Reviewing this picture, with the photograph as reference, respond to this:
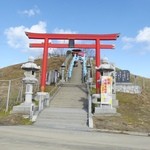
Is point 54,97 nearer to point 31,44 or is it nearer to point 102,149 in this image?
point 31,44

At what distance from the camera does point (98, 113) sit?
17734mm

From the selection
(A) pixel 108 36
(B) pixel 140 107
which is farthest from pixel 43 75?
(B) pixel 140 107

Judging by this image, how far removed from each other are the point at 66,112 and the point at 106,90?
3012mm

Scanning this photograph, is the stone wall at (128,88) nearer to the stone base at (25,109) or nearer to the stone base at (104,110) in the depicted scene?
the stone base at (104,110)

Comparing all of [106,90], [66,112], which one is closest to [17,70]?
[106,90]

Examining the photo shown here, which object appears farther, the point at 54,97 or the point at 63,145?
the point at 54,97

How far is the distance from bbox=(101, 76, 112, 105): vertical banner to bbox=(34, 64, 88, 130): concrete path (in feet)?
4.80

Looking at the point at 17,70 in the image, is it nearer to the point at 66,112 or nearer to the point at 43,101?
the point at 43,101

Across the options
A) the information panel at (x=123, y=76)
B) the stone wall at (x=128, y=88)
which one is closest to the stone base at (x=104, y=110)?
the stone wall at (x=128, y=88)

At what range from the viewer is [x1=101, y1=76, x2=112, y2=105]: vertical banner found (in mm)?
18562

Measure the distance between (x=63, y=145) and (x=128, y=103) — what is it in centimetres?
1372

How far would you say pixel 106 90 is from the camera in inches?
742

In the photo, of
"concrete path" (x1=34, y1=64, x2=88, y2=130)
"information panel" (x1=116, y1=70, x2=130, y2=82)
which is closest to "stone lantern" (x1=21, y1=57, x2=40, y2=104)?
"concrete path" (x1=34, y1=64, x2=88, y2=130)

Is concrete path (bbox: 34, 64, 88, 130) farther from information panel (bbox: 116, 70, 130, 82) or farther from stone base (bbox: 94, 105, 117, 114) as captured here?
information panel (bbox: 116, 70, 130, 82)
